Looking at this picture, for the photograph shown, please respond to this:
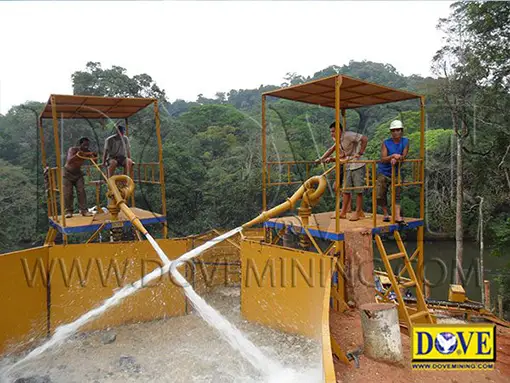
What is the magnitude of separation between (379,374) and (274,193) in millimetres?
20097

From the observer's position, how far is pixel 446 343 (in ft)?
16.4

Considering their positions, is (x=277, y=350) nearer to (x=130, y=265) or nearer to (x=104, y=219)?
(x=130, y=265)

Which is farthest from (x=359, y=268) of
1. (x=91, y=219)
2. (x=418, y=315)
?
(x=91, y=219)

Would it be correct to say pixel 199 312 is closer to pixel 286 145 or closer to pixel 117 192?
pixel 117 192

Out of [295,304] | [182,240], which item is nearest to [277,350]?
[295,304]

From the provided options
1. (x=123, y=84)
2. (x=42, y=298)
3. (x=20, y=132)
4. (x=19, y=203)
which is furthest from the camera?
(x=20, y=132)

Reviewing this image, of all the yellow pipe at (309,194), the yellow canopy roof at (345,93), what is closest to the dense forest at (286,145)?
the yellow canopy roof at (345,93)

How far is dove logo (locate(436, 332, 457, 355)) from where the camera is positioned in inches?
195

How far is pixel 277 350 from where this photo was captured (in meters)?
6.23

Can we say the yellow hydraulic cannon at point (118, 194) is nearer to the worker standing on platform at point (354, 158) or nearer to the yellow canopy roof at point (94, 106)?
the yellow canopy roof at point (94, 106)

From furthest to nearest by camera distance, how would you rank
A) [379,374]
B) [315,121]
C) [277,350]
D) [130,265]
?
[315,121]
[130,265]
[277,350]
[379,374]

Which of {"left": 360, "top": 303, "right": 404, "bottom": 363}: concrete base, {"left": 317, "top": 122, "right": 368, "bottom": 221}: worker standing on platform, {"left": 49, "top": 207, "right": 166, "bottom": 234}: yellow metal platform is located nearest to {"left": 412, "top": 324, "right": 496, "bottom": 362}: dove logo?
{"left": 360, "top": 303, "right": 404, "bottom": 363}: concrete base

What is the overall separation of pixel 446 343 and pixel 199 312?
15.7 ft

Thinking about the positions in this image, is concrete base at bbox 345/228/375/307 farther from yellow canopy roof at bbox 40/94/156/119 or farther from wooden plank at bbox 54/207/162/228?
yellow canopy roof at bbox 40/94/156/119
